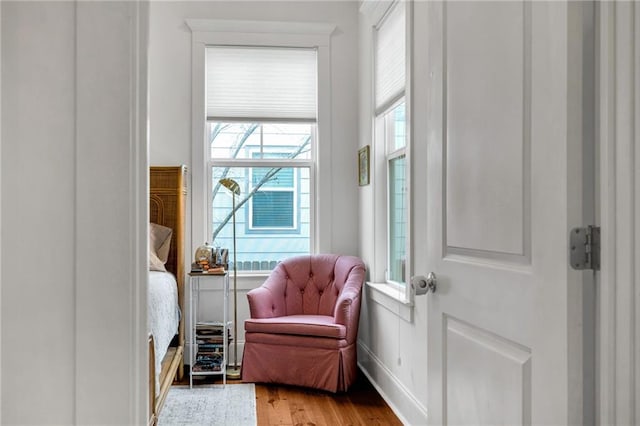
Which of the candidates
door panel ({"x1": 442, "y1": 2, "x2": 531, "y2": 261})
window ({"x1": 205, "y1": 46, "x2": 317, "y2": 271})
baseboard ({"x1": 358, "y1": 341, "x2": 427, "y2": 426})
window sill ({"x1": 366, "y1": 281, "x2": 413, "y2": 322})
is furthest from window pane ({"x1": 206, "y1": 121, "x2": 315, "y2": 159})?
door panel ({"x1": 442, "y1": 2, "x2": 531, "y2": 261})

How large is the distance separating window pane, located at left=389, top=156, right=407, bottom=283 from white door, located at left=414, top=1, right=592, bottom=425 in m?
1.63

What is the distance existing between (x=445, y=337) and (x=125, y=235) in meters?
1.01

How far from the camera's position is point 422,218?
2.78 m

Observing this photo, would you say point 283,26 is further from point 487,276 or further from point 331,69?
point 487,276

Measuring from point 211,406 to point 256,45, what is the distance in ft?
8.97

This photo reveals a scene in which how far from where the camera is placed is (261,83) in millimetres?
4359

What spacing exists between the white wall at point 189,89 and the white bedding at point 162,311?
1.98 ft

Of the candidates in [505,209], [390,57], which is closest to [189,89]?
[390,57]

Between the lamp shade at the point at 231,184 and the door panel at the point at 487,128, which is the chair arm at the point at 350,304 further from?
the door panel at the point at 487,128

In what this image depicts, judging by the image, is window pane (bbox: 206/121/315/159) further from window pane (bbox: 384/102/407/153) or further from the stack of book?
the stack of book

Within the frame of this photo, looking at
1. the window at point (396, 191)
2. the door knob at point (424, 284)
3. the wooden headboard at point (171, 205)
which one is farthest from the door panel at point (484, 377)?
the wooden headboard at point (171, 205)

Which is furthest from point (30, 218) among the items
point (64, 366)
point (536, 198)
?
point (536, 198)
